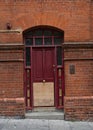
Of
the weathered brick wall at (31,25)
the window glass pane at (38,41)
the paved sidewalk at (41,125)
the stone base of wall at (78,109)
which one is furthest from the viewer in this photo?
the window glass pane at (38,41)

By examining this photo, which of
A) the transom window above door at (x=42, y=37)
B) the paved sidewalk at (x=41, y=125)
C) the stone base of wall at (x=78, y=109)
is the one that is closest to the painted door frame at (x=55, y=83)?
the transom window above door at (x=42, y=37)

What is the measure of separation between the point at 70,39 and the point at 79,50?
0.45 m

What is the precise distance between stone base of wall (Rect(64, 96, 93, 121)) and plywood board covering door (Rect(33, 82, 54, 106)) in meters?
0.61

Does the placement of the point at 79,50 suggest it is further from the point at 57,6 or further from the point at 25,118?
the point at 25,118

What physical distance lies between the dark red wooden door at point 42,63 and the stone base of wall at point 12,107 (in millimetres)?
939

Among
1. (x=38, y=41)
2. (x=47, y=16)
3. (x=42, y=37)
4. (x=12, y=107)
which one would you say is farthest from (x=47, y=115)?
(x=47, y=16)

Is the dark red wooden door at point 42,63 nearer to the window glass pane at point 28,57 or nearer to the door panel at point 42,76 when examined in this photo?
the door panel at point 42,76

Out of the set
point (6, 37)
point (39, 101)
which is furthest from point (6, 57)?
point (39, 101)

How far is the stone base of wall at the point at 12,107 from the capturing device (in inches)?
459

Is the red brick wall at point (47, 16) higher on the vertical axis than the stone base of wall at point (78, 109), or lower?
higher

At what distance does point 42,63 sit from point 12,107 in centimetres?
173

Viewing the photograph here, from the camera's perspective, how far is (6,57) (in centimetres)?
1175

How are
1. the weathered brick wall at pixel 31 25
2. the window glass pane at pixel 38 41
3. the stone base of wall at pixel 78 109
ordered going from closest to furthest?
the stone base of wall at pixel 78 109 → the weathered brick wall at pixel 31 25 → the window glass pane at pixel 38 41

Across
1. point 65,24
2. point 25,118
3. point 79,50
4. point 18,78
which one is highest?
point 65,24
